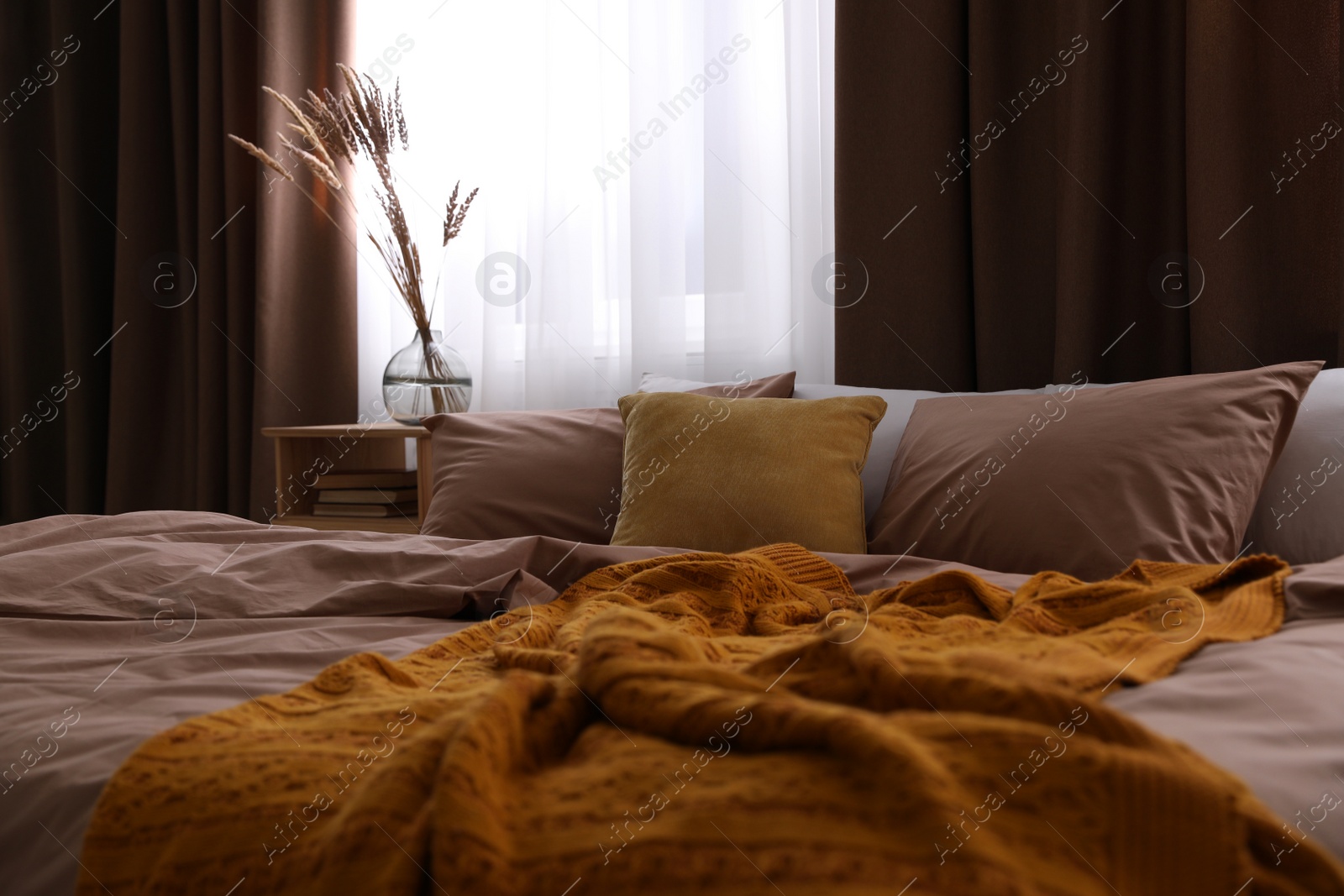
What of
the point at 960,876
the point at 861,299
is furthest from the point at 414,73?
the point at 960,876

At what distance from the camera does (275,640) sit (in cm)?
110

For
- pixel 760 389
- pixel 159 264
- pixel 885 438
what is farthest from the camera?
pixel 159 264

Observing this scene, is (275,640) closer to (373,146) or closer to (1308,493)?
(1308,493)

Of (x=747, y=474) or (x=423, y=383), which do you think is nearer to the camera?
(x=747, y=474)

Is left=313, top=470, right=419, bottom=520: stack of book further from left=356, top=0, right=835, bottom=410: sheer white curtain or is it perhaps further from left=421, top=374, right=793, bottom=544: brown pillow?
left=421, top=374, right=793, bottom=544: brown pillow

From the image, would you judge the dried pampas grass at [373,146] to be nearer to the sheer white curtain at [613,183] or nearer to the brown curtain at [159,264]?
the sheer white curtain at [613,183]

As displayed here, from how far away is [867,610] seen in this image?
110 cm

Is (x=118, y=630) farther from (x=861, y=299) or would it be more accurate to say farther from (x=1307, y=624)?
(x=861, y=299)

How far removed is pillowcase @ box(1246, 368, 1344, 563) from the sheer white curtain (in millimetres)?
1171

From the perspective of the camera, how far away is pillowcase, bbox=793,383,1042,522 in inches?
69.6

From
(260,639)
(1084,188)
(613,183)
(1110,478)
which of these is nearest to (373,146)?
(613,183)

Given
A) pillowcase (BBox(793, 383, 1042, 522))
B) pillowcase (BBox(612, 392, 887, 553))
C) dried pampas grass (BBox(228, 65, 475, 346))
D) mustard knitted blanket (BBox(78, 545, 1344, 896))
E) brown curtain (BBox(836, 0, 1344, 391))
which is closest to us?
mustard knitted blanket (BBox(78, 545, 1344, 896))

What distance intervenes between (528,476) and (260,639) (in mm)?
791

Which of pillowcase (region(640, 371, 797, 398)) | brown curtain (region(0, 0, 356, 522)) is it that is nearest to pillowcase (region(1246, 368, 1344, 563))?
pillowcase (region(640, 371, 797, 398))
